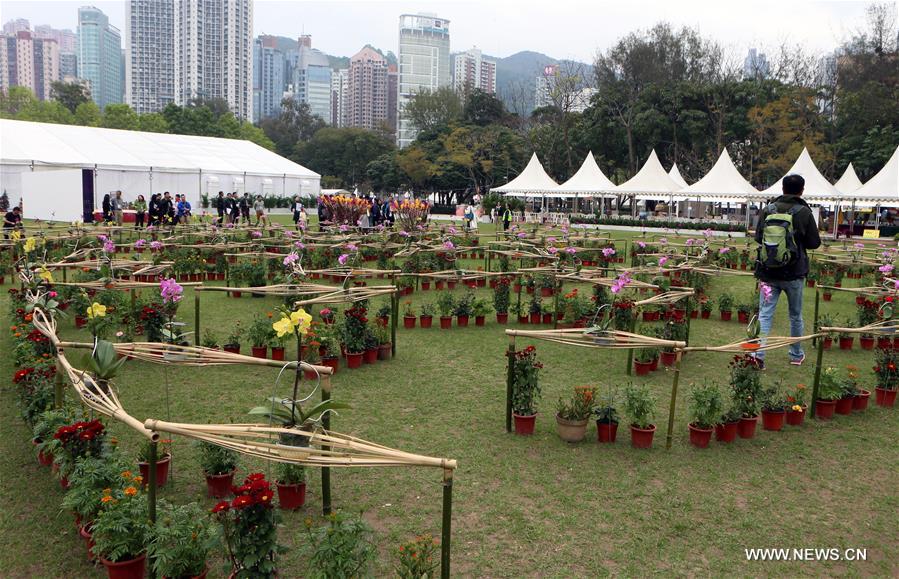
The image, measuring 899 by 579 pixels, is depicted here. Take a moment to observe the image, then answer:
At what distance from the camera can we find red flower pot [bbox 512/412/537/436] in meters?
6.06

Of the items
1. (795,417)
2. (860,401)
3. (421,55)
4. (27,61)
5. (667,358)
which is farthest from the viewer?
(27,61)

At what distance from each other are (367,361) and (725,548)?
4886mm

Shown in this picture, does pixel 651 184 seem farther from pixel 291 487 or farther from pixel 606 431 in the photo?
pixel 291 487

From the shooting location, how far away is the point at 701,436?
5.90m

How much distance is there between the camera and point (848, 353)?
950cm

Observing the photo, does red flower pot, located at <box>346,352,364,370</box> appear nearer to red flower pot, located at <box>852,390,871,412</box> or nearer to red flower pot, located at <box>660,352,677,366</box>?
red flower pot, located at <box>660,352,677,366</box>

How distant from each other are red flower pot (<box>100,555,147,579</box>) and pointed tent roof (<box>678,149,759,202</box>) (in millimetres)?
31025

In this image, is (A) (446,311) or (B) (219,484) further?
→ (A) (446,311)

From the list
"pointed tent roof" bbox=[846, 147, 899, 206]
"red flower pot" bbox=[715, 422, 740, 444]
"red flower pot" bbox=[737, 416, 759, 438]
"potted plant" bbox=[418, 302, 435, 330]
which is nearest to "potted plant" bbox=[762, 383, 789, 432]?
"red flower pot" bbox=[737, 416, 759, 438]

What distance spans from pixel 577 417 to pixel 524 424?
1.48ft

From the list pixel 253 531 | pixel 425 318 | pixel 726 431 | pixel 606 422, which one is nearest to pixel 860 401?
pixel 726 431

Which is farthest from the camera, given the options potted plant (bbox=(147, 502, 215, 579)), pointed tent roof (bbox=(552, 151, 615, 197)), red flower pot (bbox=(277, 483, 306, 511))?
pointed tent roof (bbox=(552, 151, 615, 197))

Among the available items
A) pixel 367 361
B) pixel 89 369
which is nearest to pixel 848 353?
pixel 367 361

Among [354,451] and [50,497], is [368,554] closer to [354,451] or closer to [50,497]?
[354,451]
